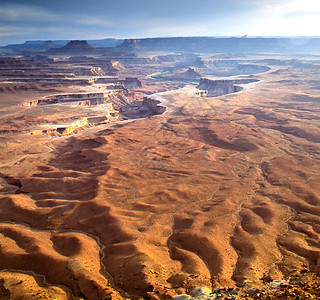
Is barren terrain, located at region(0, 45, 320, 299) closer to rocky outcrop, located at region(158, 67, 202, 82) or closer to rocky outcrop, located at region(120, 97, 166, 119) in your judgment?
rocky outcrop, located at region(120, 97, 166, 119)

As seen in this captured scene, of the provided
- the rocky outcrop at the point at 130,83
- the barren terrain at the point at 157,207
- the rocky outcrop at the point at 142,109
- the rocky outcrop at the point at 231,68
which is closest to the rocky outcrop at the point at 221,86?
the rocky outcrop at the point at 130,83

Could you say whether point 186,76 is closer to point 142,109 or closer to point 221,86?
point 221,86

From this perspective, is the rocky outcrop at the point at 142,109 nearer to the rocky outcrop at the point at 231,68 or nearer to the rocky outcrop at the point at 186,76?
the rocky outcrop at the point at 186,76

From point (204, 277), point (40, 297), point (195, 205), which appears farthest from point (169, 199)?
point (40, 297)

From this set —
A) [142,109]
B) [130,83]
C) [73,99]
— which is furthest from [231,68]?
[73,99]

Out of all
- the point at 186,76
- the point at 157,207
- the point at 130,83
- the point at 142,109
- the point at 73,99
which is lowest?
the point at 157,207

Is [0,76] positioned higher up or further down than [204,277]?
higher up

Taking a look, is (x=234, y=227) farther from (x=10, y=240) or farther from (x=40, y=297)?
(x=10, y=240)

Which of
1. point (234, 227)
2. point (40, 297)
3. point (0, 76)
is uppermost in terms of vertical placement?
point (0, 76)

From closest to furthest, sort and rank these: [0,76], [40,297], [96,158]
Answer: [40,297] → [96,158] → [0,76]
